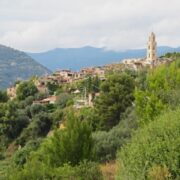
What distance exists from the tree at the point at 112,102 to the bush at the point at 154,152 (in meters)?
19.3

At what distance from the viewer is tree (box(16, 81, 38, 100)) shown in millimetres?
63684

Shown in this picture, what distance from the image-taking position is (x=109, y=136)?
23453 millimetres

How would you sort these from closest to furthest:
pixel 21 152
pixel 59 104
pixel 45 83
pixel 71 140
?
pixel 71 140 < pixel 21 152 < pixel 59 104 < pixel 45 83

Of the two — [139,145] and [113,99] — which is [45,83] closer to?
[113,99]

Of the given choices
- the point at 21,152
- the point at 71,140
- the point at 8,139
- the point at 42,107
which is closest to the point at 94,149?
the point at 71,140

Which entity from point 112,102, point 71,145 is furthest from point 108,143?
point 112,102

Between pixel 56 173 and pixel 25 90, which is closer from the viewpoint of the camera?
pixel 56 173

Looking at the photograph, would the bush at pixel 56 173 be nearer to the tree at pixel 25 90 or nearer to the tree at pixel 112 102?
the tree at pixel 112 102

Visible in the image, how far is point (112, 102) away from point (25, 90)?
33473 mm

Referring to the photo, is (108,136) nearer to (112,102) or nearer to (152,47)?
(112,102)

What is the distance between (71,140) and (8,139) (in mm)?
28777

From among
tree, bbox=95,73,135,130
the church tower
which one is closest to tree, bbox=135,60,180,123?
tree, bbox=95,73,135,130

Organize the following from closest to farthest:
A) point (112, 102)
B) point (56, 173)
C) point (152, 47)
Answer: point (56, 173) < point (112, 102) < point (152, 47)

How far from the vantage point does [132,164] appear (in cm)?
1239
